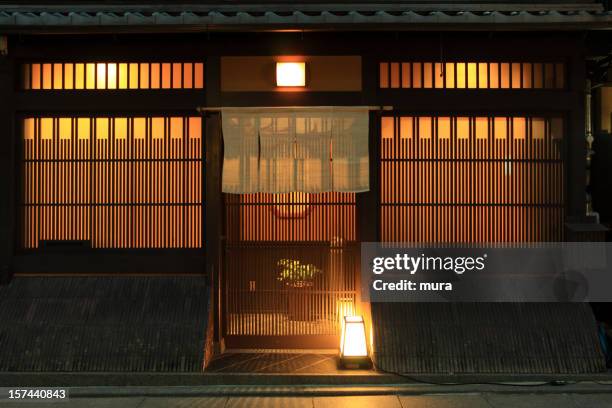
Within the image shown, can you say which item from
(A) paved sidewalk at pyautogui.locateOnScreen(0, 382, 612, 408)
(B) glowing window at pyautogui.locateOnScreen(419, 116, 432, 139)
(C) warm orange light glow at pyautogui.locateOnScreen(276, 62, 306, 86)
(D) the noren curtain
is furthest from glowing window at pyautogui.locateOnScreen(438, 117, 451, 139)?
(A) paved sidewalk at pyautogui.locateOnScreen(0, 382, 612, 408)

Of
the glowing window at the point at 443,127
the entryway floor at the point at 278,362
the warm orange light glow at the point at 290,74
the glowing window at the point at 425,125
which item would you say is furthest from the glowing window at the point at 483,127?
the entryway floor at the point at 278,362

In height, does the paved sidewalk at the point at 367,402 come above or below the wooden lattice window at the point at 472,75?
below

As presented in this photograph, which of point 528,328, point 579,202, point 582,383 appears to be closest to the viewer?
point 582,383

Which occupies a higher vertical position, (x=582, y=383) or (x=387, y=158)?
(x=387, y=158)

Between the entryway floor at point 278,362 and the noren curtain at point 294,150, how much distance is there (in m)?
2.87

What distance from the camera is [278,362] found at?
8.89 m

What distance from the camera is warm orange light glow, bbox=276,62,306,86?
937 cm

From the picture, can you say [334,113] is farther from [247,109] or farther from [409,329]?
[409,329]

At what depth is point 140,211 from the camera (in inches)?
375

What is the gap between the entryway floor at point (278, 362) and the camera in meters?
8.45

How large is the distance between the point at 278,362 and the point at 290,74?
4.98 metres

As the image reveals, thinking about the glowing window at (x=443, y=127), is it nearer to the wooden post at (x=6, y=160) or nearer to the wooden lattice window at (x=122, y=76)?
the wooden lattice window at (x=122, y=76)

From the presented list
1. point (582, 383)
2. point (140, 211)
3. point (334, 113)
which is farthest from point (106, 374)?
point (582, 383)

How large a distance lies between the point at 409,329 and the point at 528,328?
77.4 inches
